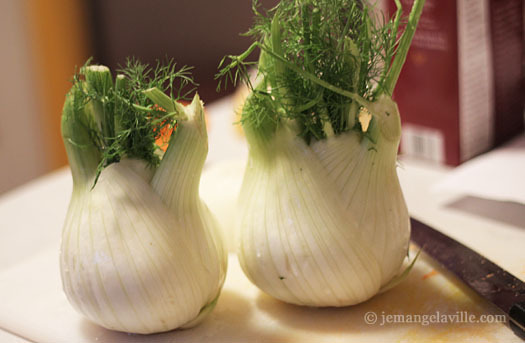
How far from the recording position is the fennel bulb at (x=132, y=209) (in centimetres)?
42

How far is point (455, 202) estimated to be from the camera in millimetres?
696

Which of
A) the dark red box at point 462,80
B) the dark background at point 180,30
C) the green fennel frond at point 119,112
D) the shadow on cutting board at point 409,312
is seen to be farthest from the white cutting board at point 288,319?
the dark background at point 180,30

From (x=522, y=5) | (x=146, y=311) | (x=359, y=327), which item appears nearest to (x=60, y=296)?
(x=146, y=311)

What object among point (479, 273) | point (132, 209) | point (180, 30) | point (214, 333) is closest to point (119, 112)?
point (132, 209)

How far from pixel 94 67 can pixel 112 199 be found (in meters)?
0.09

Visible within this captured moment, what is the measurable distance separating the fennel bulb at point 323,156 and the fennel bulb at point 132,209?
0.05m

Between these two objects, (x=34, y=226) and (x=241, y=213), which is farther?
(x=34, y=226)

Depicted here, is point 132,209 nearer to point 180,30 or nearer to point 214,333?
point 214,333

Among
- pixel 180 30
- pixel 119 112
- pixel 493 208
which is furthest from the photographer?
pixel 180 30

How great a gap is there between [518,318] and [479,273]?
68mm

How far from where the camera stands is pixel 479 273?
0.50 meters

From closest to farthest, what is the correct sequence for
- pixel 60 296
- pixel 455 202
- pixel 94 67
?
Result: pixel 94 67, pixel 60 296, pixel 455 202

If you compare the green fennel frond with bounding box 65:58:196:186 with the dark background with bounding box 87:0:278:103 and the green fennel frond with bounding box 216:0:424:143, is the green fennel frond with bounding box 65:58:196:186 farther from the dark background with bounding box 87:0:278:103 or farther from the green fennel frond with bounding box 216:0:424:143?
the dark background with bounding box 87:0:278:103

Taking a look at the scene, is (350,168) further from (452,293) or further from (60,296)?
(60,296)
